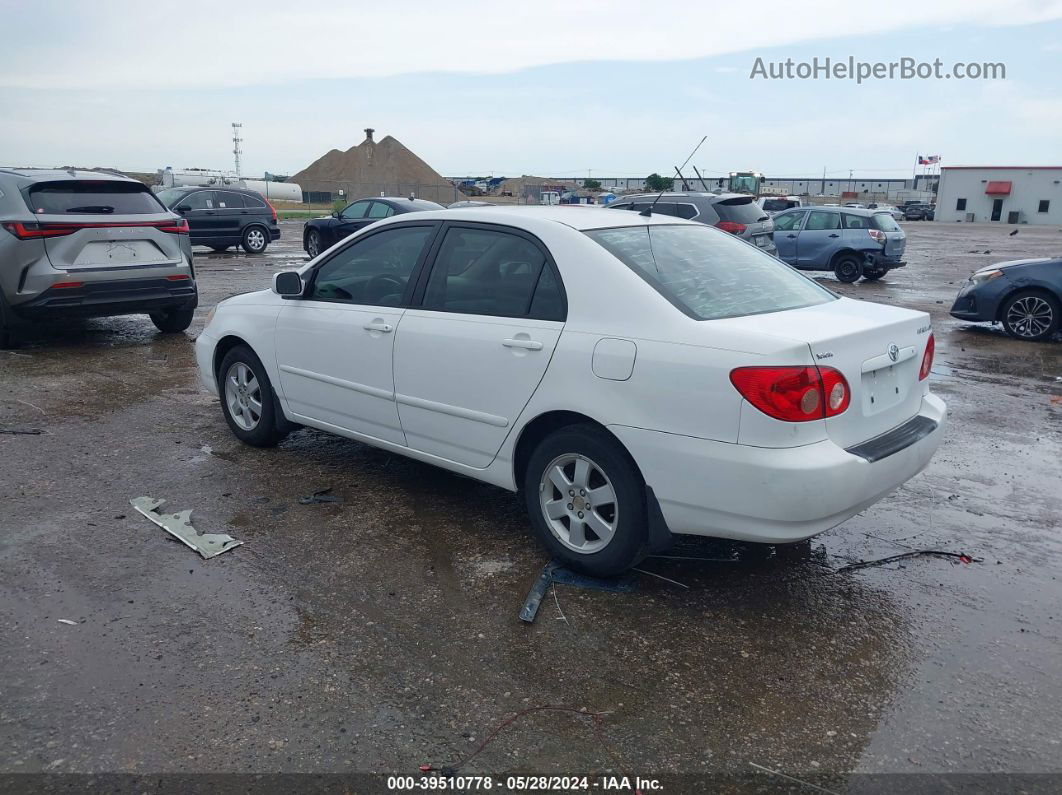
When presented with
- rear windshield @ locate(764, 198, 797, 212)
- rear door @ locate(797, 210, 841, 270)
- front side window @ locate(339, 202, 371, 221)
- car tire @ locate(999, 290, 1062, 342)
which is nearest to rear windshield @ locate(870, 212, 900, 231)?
rear door @ locate(797, 210, 841, 270)

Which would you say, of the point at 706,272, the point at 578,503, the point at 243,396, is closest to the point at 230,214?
the point at 243,396

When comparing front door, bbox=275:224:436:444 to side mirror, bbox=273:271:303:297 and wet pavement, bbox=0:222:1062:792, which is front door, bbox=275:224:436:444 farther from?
wet pavement, bbox=0:222:1062:792

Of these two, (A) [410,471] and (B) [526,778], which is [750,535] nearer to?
(B) [526,778]

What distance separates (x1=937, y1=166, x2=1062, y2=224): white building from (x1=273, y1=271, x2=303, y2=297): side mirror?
74.7 metres

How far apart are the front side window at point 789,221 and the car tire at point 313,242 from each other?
10829 millimetres

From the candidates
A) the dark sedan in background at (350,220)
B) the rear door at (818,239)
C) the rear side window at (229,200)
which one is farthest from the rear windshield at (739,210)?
the rear side window at (229,200)

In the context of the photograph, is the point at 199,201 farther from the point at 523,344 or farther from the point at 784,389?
the point at 784,389

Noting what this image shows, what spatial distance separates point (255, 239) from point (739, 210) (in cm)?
1306

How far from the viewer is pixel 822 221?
17969mm

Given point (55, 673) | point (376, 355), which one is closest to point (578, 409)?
point (376, 355)

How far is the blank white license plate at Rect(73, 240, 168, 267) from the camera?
8453 mm

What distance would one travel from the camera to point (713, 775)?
2656 mm

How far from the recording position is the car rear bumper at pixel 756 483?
3248mm

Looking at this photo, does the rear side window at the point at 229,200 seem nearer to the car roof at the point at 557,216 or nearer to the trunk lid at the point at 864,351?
the car roof at the point at 557,216
